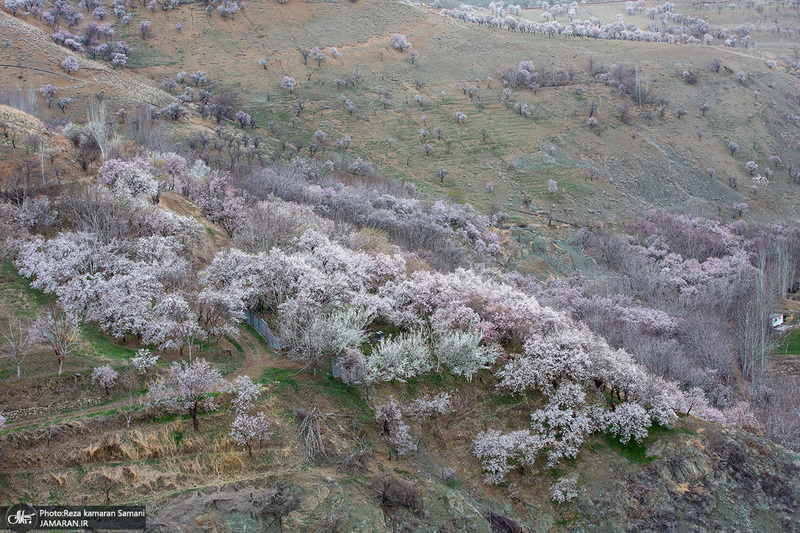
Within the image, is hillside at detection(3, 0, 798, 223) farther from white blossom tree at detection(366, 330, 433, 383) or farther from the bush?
the bush

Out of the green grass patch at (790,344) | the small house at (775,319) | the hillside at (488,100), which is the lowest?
the green grass patch at (790,344)

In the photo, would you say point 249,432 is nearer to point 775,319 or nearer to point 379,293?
point 379,293

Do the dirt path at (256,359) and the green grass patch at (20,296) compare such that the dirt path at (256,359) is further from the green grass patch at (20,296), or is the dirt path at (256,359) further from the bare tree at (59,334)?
the green grass patch at (20,296)

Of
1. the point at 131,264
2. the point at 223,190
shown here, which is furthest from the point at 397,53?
the point at 131,264

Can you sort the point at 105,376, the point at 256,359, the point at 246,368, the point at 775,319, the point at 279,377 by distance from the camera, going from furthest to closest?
the point at 775,319
the point at 256,359
the point at 246,368
the point at 279,377
the point at 105,376

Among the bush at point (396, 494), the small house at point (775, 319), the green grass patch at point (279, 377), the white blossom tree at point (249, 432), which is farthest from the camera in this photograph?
the small house at point (775, 319)

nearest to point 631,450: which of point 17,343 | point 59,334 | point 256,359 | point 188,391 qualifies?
point 256,359

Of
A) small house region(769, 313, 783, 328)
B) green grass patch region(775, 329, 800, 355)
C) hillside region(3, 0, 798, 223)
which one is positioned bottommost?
green grass patch region(775, 329, 800, 355)

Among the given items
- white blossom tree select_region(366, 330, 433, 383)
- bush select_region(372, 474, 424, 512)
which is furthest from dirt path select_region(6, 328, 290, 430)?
bush select_region(372, 474, 424, 512)

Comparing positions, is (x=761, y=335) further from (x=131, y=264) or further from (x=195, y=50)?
(x=195, y=50)

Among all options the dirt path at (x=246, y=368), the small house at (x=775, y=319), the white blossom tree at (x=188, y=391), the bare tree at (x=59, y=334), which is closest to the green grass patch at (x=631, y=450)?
the dirt path at (x=246, y=368)

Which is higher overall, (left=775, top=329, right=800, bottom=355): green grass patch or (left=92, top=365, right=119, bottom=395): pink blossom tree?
(left=92, top=365, right=119, bottom=395): pink blossom tree
